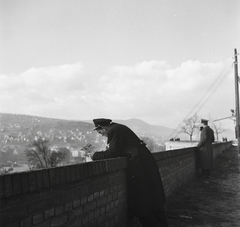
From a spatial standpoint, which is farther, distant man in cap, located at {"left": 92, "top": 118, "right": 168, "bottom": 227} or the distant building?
the distant building

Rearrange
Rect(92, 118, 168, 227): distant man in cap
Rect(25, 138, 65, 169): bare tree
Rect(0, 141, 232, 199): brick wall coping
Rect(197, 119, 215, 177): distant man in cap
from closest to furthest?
Rect(0, 141, 232, 199): brick wall coping
Rect(92, 118, 168, 227): distant man in cap
Rect(197, 119, 215, 177): distant man in cap
Rect(25, 138, 65, 169): bare tree

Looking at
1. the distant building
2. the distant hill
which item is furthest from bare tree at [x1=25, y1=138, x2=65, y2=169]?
the distant hill

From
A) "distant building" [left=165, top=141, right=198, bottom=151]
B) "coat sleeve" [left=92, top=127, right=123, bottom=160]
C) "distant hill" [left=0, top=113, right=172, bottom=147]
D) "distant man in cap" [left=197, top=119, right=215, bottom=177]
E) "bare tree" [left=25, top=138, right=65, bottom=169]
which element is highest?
"distant hill" [left=0, top=113, right=172, bottom=147]

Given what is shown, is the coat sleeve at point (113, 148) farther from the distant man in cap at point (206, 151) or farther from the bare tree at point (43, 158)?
the bare tree at point (43, 158)

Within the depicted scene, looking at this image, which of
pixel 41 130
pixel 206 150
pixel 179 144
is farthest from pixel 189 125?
pixel 41 130

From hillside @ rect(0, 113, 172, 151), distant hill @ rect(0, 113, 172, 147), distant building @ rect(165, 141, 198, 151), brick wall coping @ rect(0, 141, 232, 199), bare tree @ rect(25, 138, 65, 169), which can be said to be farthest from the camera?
distant hill @ rect(0, 113, 172, 147)

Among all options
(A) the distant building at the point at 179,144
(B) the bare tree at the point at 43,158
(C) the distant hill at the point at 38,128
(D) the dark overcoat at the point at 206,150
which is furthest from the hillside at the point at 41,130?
(D) the dark overcoat at the point at 206,150

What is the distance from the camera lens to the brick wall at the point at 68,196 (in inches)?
83.5

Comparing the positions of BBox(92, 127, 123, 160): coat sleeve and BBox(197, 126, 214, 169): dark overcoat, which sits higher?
BBox(92, 127, 123, 160): coat sleeve

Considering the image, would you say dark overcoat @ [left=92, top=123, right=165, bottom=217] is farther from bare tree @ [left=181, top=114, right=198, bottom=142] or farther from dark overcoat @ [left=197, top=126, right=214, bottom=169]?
bare tree @ [left=181, top=114, right=198, bottom=142]

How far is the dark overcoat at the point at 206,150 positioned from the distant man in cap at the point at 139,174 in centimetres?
641

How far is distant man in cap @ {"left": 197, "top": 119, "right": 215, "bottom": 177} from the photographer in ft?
32.1

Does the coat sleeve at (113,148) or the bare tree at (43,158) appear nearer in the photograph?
the coat sleeve at (113,148)

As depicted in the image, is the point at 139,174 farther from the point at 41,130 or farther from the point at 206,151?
the point at 41,130
